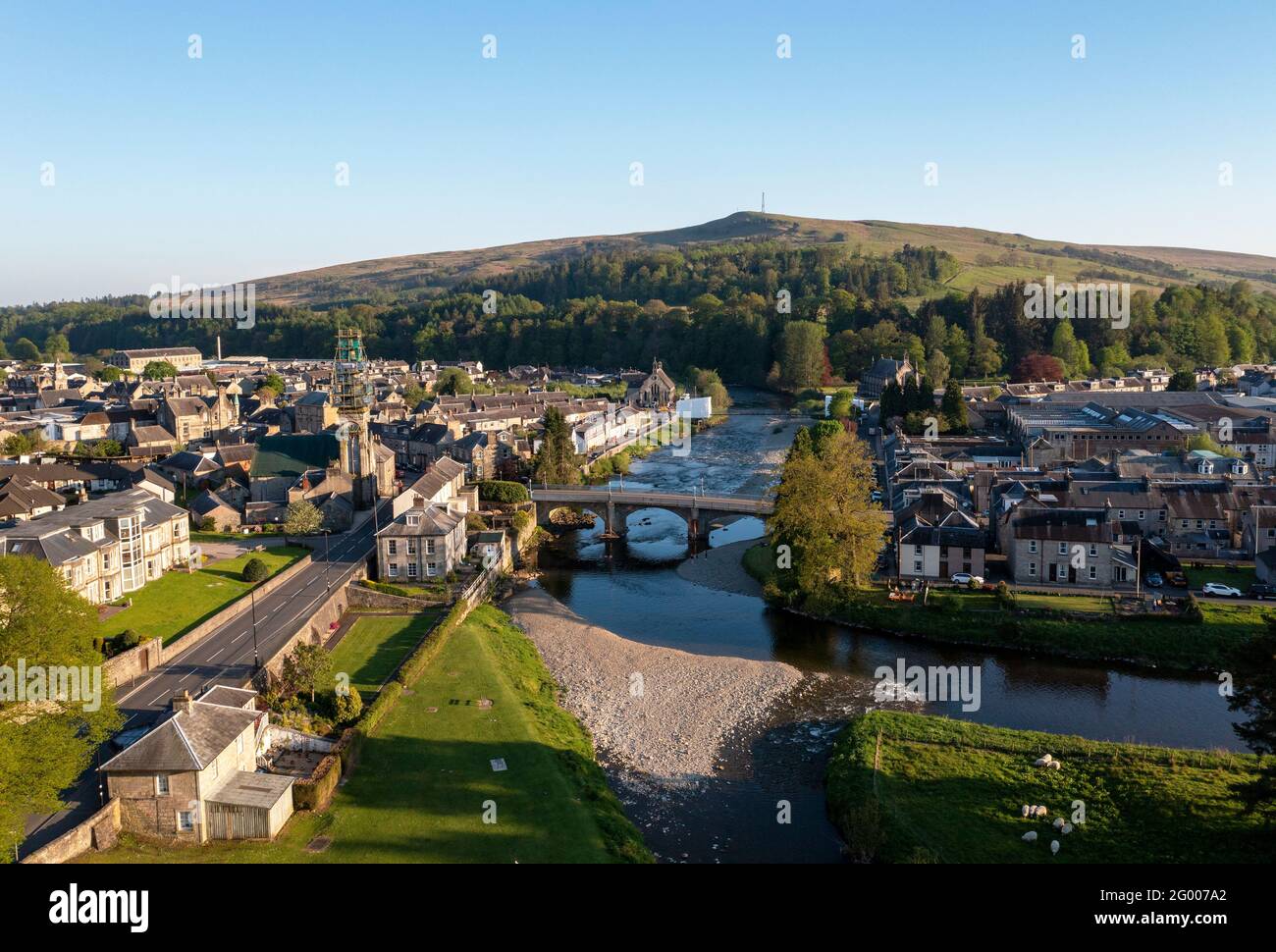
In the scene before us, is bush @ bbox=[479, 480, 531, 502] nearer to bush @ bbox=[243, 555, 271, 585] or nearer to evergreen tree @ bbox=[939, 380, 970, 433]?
bush @ bbox=[243, 555, 271, 585]

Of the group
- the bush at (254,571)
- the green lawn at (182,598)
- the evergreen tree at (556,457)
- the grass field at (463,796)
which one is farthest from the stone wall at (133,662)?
the evergreen tree at (556,457)

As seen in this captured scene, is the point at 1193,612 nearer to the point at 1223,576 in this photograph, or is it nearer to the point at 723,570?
the point at 1223,576

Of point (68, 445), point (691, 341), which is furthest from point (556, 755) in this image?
point (691, 341)

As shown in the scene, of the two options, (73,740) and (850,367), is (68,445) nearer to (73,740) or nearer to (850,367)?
(73,740)

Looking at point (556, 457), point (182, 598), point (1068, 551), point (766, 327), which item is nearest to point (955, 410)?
point (556, 457)

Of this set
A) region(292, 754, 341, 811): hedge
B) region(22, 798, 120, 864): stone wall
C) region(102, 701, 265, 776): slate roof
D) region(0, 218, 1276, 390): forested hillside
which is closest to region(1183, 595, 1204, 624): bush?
region(292, 754, 341, 811): hedge

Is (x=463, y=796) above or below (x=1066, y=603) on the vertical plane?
below

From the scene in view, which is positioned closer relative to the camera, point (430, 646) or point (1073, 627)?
point (430, 646)

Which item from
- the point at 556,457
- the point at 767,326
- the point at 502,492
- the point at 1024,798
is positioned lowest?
the point at 1024,798
